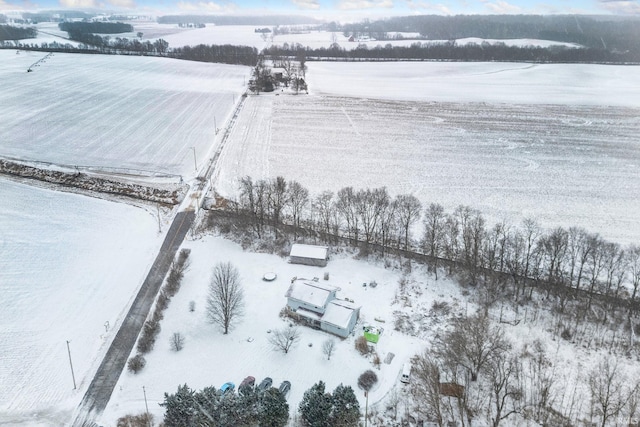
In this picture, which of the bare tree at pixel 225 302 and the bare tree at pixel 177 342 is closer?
the bare tree at pixel 177 342

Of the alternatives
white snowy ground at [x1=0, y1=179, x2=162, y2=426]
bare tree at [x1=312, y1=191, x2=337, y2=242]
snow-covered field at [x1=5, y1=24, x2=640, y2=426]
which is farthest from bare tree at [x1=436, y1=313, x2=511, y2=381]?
white snowy ground at [x1=0, y1=179, x2=162, y2=426]

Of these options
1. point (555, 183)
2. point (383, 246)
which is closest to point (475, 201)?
point (555, 183)

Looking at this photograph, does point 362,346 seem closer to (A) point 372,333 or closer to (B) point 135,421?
(A) point 372,333

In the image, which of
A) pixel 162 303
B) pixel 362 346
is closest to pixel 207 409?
pixel 362 346

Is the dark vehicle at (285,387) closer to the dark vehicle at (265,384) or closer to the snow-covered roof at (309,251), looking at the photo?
the dark vehicle at (265,384)

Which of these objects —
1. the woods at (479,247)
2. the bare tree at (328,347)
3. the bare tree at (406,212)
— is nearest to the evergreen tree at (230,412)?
the bare tree at (328,347)
